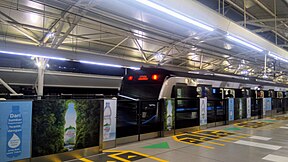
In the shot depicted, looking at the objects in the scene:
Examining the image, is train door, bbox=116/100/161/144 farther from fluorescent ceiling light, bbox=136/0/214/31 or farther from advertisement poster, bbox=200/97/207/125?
fluorescent ceiling light, bbox=136/0/214/31

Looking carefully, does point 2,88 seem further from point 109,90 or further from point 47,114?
point 47,114

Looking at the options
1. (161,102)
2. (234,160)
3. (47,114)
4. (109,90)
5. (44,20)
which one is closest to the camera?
(47,114)

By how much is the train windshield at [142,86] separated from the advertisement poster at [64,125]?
2.90 m

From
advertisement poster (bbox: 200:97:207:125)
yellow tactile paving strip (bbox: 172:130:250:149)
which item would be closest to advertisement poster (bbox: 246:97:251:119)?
advertisement poster (bbox: 200:97:207:125)

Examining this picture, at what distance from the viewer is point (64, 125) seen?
15.1 ft

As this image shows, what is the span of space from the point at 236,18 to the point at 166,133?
5.38 m

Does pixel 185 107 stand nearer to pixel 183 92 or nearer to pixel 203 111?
pixel 183 92

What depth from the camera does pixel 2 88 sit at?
1171 centimetres

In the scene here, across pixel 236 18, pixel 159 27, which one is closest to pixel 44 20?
pixel 159 27

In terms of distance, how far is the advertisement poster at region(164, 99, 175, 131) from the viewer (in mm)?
7242

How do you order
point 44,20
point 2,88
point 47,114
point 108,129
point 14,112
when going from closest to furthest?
point 14,112 → point 47,114 → point 108,129 → point 44,20 → point 2,88

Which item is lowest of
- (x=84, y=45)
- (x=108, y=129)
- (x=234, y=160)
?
(x=234, y=160)

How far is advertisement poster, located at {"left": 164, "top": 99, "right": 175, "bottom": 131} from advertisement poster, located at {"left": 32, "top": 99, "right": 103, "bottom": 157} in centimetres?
266

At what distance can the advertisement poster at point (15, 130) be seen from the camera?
3.77 m
